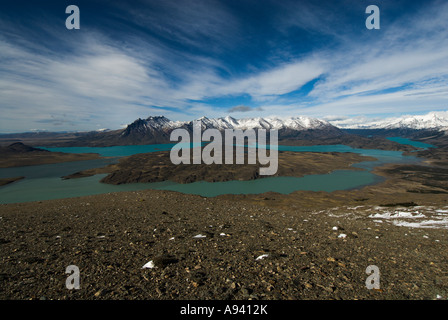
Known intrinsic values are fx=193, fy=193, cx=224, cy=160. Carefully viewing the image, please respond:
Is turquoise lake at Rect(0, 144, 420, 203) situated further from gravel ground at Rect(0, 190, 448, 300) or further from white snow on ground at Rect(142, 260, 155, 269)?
white snow on ground at Rect(142, 260, 155, 269)

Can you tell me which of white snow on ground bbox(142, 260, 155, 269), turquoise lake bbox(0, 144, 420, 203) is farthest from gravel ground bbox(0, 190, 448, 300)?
turquoise lake bbox(0, 144, 420, 203)

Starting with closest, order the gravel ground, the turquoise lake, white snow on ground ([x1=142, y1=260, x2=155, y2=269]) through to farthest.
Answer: the gravel ground → white snow on ground ([x1=142, y1=260, x2=155, y2=269]) → the turquoise lake

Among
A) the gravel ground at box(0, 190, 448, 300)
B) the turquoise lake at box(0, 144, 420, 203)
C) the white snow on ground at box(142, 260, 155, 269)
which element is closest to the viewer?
the gravel ground at box(0, 190, 448, 300)

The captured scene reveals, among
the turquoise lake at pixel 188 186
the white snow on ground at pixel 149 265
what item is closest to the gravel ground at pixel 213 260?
the white snow on ground at pixel 149 265

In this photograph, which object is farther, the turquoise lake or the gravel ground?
the turquoise lake

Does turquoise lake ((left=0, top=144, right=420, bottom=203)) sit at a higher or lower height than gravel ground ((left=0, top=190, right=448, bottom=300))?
lower

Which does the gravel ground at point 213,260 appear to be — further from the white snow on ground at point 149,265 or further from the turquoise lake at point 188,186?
the turquoise lake at point 188,186

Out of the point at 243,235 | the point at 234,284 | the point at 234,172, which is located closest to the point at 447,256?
the point at 243,235

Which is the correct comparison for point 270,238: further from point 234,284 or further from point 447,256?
point 447,256
